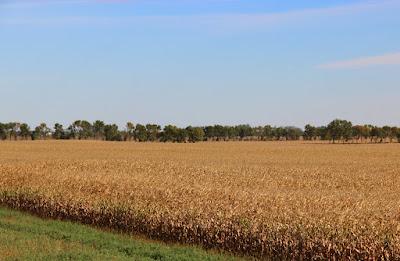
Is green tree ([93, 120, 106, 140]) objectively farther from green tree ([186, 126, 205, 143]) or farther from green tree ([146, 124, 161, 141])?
green tree ([186, 126, 205, 143])

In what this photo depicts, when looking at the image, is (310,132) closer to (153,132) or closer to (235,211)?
(153,132)

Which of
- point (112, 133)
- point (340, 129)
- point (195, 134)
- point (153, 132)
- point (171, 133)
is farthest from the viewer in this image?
point (112, 133)

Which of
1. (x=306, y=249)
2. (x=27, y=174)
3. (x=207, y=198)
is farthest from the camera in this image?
(x=27, y=174)

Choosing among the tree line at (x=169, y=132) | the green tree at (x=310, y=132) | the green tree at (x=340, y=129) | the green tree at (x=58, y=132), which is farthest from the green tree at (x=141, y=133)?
the green tree at (x=340, y=129)

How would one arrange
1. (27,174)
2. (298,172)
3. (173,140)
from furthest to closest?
(173,140) → (298,172) → (27,174)

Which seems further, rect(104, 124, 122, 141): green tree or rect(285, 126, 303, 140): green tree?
rect(285, 126, 303, 140): green tree

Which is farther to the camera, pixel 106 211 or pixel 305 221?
pixel 106 211

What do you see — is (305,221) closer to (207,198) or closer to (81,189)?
(207,198)

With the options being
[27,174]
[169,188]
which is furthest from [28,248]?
[27,174]

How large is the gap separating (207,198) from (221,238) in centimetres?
271

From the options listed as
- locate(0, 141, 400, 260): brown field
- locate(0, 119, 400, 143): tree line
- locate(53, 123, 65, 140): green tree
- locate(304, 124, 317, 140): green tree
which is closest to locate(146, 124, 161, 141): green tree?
locate(0, 119, 400, 143): tree line

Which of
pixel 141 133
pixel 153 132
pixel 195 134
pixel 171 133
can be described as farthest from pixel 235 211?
pixel 141 133

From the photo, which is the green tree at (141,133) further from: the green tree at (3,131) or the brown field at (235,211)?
the brown field at (235,211)

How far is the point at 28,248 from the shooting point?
1259 cm
